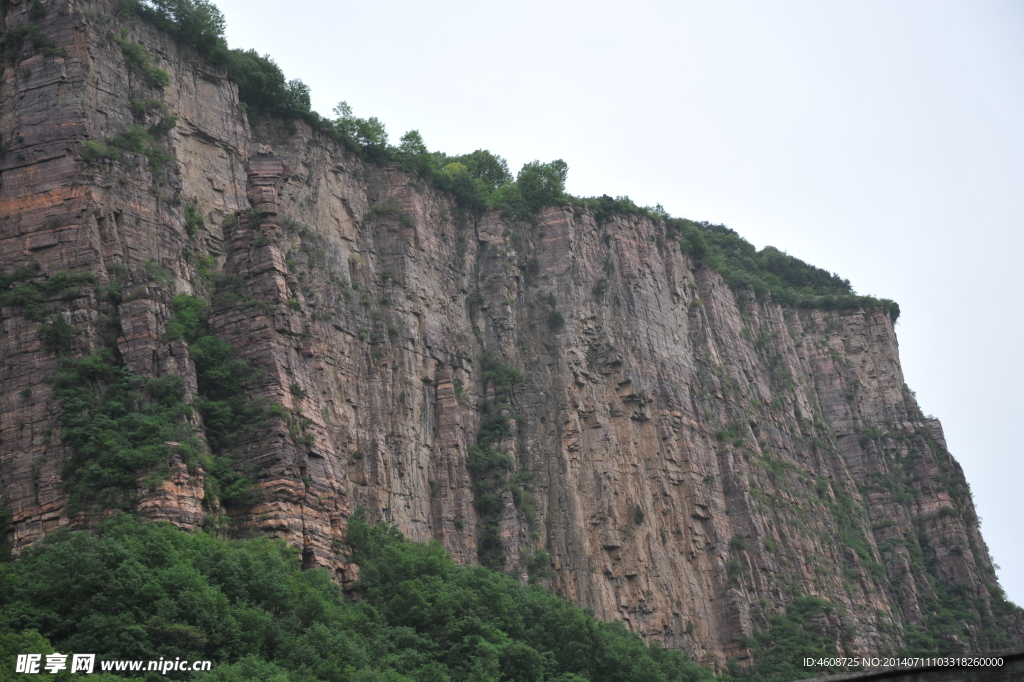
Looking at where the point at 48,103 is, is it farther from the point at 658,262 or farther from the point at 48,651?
the point at 658,262

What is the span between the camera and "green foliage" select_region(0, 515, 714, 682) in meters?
35.1

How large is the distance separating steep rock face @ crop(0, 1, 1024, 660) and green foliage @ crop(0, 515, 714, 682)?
6.98ft

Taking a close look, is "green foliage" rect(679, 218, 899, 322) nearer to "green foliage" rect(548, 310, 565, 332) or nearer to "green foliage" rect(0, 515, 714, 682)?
"green foliage" rect(548, 310, 565, 332)

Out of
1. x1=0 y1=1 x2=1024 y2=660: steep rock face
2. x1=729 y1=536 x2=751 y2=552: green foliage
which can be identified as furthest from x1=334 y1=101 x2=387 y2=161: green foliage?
x1=729 y1=536 x2=751 y2=552: green foliage

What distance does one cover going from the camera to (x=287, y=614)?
39.8 m

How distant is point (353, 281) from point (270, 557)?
20682 mm

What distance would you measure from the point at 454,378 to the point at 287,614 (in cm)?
2287

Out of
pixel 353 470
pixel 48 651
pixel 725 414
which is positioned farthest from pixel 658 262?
pixel 48 651

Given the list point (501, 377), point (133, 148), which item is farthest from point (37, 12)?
point (501, 377)

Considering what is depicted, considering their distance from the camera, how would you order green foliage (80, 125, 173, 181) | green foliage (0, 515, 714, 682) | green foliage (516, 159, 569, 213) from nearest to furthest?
green foliage (0, 515, 714, 682) < green foliage (80, 125, 173, 181) < green foliage (516, 159, 569, 213)

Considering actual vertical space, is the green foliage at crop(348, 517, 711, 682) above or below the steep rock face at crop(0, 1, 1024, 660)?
below

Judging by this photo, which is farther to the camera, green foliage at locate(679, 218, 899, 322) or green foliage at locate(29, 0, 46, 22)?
green foliage at locate(679, 218, 899, 322)

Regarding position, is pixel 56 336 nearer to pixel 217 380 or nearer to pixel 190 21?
pixel 217 380

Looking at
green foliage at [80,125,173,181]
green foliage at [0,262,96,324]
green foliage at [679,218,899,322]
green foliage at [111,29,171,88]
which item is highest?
green foliage at [679,218,899,322]
